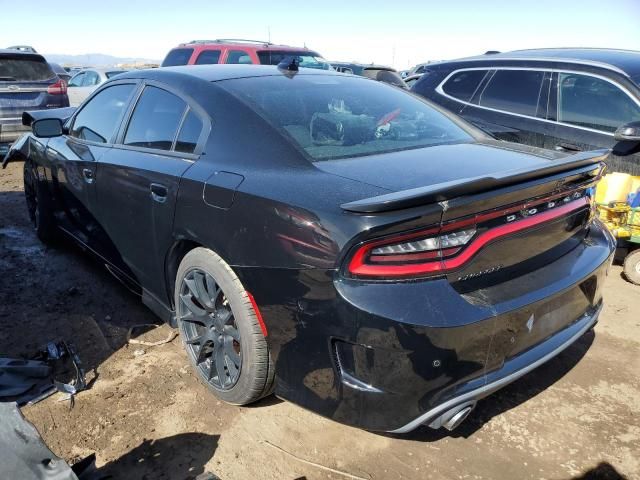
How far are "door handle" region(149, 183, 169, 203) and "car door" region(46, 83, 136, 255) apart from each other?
84 cm

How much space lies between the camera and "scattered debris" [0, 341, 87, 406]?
268 centimetres

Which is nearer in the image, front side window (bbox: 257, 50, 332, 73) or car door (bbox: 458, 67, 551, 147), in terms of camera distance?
car door (bbox: 458, 67, 551, 147)

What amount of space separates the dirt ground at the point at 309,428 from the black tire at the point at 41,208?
1.47 m

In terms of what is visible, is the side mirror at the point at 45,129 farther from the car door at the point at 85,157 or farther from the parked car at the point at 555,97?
the parked car at the point at 555,97

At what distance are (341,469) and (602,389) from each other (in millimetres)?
1532

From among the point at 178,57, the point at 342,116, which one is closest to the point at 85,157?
the point at 342,116

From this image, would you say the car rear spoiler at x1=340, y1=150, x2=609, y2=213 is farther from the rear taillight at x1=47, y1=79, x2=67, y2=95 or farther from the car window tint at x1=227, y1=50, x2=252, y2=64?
the rear taillight at x1=47, y1=79, x2=67, y2=95

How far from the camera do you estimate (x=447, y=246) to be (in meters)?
1.89

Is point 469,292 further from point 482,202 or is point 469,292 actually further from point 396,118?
point 396,118

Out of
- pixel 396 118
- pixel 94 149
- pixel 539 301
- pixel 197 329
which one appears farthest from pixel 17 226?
pixel 539 301

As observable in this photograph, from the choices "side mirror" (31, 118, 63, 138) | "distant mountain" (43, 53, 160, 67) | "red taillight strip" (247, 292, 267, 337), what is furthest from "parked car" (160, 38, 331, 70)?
"distant mountain" (43, 53, 160, 67)

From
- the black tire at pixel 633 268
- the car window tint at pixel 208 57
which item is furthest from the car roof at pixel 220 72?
the car window tint at pixel 208 57

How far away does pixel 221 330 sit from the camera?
8.29 feet

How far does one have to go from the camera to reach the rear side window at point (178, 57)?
375 inches
